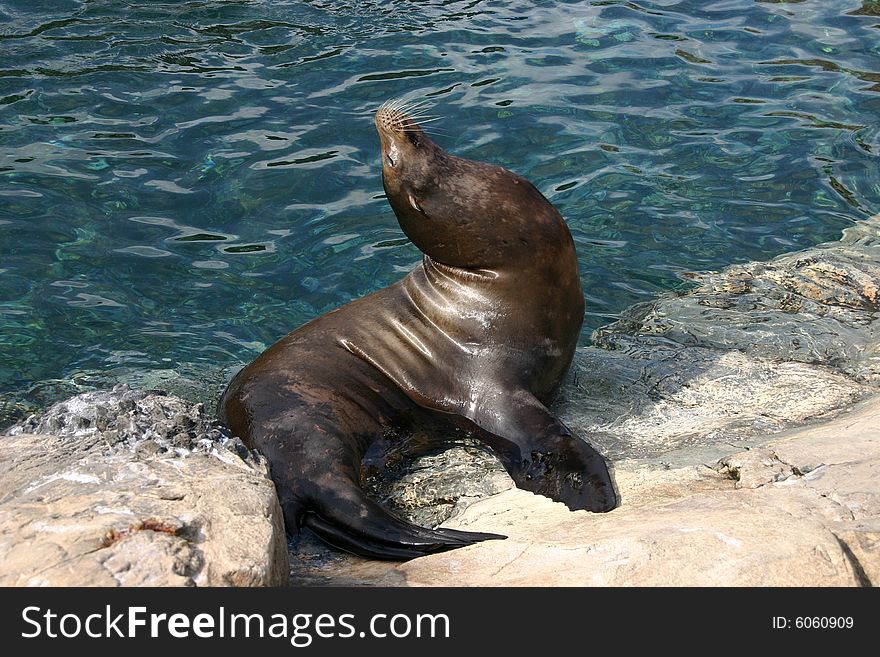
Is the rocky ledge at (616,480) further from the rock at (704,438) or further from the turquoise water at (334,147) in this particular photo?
the turquoise water at (334,147)

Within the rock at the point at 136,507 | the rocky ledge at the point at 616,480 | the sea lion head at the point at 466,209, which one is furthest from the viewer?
the sea lion head at the point at 466,209

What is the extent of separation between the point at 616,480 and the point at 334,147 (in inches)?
192

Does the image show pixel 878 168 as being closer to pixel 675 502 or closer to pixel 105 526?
pixel 675 502

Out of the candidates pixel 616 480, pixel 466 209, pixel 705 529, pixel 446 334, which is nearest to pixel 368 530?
pixel 616 480

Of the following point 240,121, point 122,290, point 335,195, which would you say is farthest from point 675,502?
point 240,121

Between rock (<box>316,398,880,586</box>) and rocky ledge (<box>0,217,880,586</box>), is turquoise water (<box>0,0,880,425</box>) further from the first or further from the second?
rock (<box>316,398,880,586</box>)

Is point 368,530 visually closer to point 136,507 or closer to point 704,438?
point 136,507

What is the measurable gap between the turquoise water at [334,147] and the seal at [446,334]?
100cm

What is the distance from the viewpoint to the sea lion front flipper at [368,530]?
394cm

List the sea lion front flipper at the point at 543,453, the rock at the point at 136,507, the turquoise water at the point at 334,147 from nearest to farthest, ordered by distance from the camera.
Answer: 1. the rock at the point at 136,507
2. the sea lion front flipper at the point at 543,453
3. the turquoise water at the point at 334,147

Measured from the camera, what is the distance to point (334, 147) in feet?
28.0

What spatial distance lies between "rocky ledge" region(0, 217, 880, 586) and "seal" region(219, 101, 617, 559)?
244 millimetres

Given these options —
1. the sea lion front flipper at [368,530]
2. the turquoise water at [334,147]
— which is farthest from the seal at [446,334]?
the turquoise water at [334,147]

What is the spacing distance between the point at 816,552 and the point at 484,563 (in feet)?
3.49
